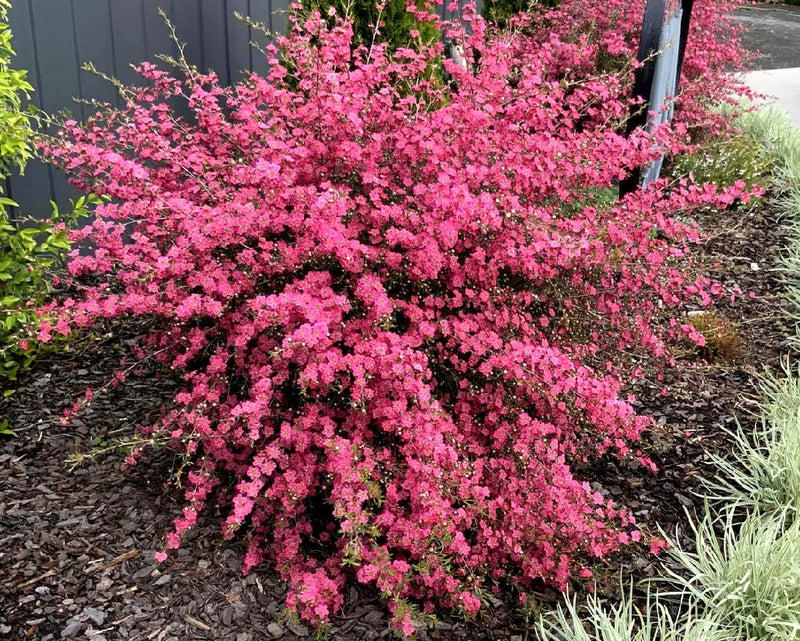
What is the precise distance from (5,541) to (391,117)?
77.8 inches

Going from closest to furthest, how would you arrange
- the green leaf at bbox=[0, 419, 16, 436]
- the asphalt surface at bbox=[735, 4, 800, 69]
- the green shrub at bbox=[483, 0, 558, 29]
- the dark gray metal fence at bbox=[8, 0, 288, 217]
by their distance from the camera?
1. the green leaf at bbox=[0, 419, 16, 436]
2. the dark gray metal fence at bbox=[8, 0, 288, 217]
3. the green shrub at bbox=[483, 0, 558, 29]
4. the asphalt surface at bbox=[735, 4, 800, 69]

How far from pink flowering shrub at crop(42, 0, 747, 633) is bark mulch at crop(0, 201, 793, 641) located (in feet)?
0.41

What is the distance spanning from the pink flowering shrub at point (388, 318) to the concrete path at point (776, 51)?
19.1 ft

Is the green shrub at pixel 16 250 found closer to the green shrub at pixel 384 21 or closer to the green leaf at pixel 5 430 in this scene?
the green leaf at pixel 5 430

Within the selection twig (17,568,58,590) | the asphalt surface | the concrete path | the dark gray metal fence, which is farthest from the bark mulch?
the asphalt surface

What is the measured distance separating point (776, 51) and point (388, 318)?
13.3m

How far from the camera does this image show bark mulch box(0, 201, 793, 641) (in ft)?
7.83

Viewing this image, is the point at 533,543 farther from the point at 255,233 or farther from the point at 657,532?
the point at 255,233

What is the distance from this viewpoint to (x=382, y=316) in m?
2.38

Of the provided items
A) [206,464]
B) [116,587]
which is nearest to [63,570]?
[116,587]

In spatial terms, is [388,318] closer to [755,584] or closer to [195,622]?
[195,622]

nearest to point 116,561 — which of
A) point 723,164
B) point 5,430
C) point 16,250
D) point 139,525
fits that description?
point 139,525

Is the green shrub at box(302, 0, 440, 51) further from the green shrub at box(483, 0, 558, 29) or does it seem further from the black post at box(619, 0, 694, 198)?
the green shrub at box(483, 0, 558, 29)

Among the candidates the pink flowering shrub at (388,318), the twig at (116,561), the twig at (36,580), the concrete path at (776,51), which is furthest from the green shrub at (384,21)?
the concrete path at (776,51)
